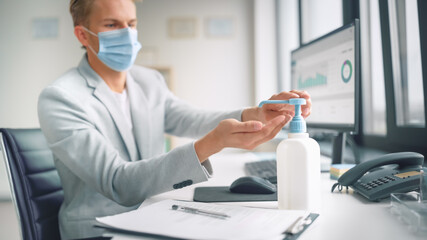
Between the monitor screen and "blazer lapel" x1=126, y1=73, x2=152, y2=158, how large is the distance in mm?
594

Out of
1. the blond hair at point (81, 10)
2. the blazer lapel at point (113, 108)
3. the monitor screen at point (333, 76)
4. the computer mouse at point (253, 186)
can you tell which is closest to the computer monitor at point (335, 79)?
the monitor screen at point (333, 76)

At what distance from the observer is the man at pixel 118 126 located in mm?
758

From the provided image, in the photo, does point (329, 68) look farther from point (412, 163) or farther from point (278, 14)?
point (278, 14)

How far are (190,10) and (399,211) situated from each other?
3122 millimetres

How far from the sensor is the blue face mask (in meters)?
1.23

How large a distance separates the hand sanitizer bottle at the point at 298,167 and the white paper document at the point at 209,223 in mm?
38

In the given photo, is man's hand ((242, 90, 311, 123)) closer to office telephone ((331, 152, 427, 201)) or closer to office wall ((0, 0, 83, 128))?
office telephone ((331, 152, 427, 201))

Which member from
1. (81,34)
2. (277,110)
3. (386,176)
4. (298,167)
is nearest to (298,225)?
(298,167)

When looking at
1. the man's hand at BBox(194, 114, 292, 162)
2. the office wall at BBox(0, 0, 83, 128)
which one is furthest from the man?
the office wall at BBox(0, 0, 83, 128)

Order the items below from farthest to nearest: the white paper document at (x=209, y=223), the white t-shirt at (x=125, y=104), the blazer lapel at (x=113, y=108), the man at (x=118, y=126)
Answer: the white t-shirt at (x=125, y=104)
the blazer lapel at (x=113, y=108)
the man at (x=118, y=126)
the white paper document at (x=209, y=223)

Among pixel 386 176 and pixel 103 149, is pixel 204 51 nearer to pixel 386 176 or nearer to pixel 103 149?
pixel 103 149

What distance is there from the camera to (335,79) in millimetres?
1056

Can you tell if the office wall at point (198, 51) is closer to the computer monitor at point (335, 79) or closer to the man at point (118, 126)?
the man at point (118, 126)

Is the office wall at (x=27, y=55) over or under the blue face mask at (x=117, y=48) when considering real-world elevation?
over
